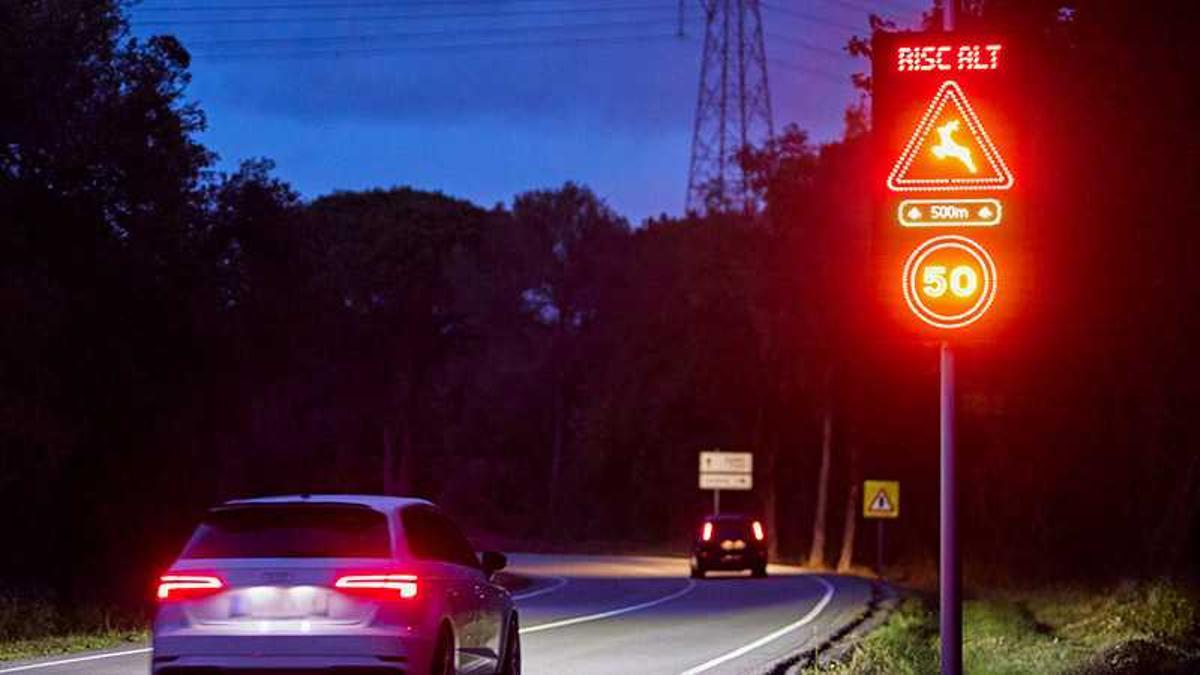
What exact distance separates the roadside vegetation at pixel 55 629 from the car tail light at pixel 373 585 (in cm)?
891

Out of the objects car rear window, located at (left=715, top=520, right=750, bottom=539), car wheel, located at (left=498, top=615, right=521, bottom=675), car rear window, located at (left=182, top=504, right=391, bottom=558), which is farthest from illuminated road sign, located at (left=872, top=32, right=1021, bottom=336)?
car rear window, located at (left=715, top=520, right=750, bottom=539)

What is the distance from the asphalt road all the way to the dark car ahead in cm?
72

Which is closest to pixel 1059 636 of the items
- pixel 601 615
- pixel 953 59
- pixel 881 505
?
pixel 601 615

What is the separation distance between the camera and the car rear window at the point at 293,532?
13.4m

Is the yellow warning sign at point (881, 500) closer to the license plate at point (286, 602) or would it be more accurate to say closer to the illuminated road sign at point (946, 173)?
the license plate at point (286, 602)

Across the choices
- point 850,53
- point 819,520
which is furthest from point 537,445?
point 850,53

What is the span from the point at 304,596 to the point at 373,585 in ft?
1.51

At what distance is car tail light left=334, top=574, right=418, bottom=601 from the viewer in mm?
13172

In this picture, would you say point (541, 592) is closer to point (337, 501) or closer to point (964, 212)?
point (337, 501)

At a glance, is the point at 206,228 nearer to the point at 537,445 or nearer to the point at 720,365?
the point at 720,365

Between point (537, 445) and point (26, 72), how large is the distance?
6817cm

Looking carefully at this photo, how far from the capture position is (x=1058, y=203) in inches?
1035

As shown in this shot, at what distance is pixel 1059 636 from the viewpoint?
90.4 ft

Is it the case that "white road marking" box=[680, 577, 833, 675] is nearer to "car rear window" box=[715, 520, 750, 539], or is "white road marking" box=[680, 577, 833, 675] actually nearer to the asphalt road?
the asphalt road
